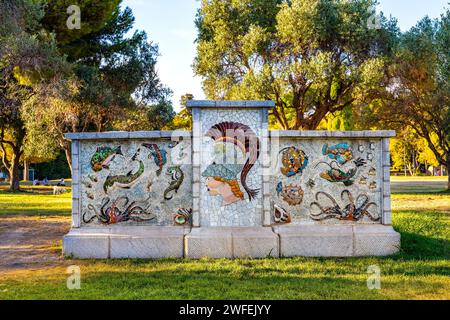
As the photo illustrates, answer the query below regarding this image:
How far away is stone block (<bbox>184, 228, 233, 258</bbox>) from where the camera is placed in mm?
8844

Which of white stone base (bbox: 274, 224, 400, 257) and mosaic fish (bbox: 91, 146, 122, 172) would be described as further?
mosaic fish (bbox: 91, 146, 122, 172)

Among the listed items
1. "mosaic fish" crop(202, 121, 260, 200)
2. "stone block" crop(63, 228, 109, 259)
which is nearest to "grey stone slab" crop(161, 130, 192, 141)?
"mosaic fish" crop(202, 121, 260, 200)

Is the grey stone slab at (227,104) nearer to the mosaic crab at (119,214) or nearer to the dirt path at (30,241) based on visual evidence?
the mosaic crab at (119,214)

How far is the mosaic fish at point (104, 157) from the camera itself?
941cm

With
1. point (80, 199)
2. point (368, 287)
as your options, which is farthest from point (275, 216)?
point (80, 199)

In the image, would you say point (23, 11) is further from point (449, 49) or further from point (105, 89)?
point (449, 49)

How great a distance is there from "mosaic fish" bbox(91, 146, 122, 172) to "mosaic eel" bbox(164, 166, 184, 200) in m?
1.17

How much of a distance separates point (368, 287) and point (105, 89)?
17.6 meters

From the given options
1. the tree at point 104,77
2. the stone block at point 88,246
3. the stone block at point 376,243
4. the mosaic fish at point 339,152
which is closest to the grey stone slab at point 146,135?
the stone block at point 88,246

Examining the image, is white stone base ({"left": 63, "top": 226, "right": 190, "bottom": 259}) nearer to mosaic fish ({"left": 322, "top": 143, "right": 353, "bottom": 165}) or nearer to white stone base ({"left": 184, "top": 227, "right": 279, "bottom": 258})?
white stone base ({"left": 184, "top": 227, "right": 279, "bottom": 258})

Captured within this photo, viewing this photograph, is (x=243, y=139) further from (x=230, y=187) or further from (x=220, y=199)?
(x=220, y=199)

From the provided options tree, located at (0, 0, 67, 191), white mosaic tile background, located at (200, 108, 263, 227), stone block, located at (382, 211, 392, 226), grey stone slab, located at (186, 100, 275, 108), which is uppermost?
tree, located at (0, 0, 67, 191)

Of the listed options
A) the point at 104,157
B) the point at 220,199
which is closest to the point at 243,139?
Answer: the point at 220,199

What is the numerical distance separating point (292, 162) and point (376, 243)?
234 centimetres
